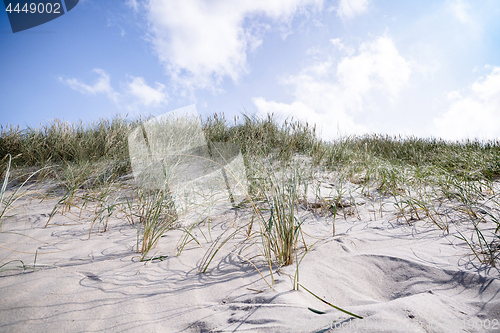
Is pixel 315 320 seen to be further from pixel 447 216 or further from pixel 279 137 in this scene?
pixel 279 137

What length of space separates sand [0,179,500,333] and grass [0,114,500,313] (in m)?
0.12

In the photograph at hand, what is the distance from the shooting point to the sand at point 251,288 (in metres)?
0.98

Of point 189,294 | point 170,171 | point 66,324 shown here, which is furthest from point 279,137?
point 66,324

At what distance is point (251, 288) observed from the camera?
1.27 meters

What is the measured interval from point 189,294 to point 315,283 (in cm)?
69

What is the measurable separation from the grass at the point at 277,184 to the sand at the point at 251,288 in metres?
0.12

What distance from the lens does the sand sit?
981 millimetres

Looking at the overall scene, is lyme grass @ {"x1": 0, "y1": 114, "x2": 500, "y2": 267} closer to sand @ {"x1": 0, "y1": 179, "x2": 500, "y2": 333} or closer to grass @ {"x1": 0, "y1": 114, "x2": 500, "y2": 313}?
grass @ {"x1": 0, "y1": 114, "x2": 500, "y2": 313}

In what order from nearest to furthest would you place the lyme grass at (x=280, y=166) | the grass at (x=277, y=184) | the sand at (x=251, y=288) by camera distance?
the sand at (x=251, y=288), the grass at (x=277, y=184), the lyme grass at (x=280, y=166)

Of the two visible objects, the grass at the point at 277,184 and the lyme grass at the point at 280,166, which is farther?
the lyme grass at the point at 280,166

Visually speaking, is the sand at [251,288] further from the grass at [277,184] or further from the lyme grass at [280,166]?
the lyme grass at [280,166]

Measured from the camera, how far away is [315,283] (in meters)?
1.27

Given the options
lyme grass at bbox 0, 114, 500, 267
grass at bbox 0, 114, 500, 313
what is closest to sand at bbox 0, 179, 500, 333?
grass at bbox 0, 114, 500, 313

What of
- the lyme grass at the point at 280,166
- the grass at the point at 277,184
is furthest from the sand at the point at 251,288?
the lyme grass at the point at 280,166
